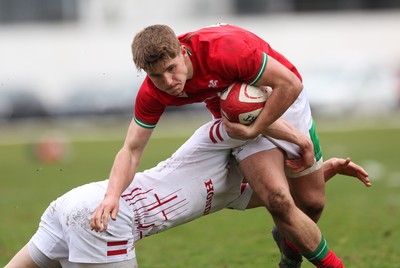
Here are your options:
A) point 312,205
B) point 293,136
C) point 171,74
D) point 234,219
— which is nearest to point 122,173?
point 171,74

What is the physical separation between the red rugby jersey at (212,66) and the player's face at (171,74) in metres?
0.16

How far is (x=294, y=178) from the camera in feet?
22.5

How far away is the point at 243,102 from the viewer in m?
6.23

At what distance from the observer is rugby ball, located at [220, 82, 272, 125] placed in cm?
623

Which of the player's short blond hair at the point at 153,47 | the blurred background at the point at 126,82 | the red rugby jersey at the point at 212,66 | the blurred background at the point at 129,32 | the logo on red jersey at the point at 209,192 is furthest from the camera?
the blurred background at the point at 129,32

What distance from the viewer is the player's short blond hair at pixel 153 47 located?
19.2 ft

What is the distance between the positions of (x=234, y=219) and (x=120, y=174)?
535 centimetres

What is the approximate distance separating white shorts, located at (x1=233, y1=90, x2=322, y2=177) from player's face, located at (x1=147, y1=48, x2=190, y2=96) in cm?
76

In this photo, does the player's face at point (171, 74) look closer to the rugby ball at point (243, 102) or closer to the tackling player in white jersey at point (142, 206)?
the rugby ball at point (243, 102)

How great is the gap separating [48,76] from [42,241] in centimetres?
3950

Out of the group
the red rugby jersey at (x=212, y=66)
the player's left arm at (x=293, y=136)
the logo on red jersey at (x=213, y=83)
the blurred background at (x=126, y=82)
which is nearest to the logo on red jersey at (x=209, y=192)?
the player's left arm at (x=293, y=136)

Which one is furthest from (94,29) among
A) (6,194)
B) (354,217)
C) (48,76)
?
(354,217)

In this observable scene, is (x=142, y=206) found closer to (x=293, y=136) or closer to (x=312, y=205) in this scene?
(x=293, y=136)

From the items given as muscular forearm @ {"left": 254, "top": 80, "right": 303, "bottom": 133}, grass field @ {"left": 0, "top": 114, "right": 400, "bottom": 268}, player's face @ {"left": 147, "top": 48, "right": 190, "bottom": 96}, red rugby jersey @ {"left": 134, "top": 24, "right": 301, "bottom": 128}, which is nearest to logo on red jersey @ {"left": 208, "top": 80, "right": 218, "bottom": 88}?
red rugby jersey @ {"left": 134, "top": 24, "right": 301, "bottom": 128}
